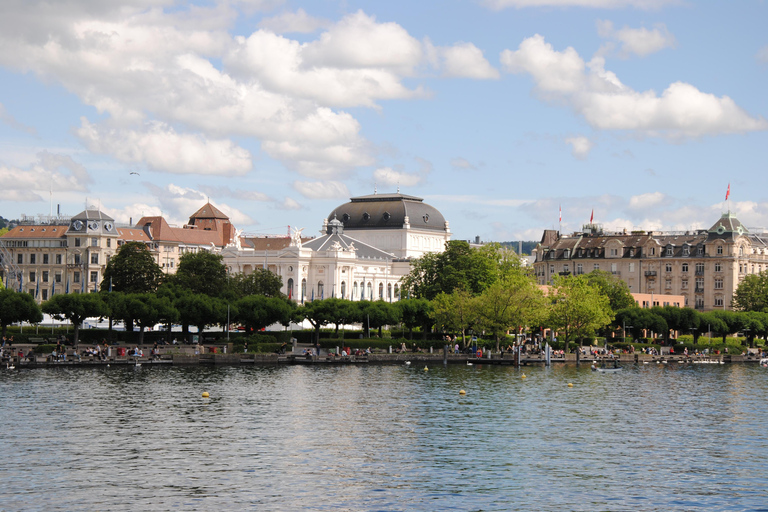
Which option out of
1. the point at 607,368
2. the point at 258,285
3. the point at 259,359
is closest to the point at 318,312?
the point at 259,359

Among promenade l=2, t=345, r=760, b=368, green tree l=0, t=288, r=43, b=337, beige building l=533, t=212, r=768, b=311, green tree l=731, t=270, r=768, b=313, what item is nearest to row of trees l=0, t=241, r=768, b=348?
green tree l=0, t=288, r=43, b=337

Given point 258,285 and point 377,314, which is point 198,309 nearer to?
point 377,314

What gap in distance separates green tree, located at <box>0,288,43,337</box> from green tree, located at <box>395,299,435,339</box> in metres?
46.9

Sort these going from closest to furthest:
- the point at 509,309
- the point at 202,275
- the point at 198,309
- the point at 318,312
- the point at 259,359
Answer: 1. the point at 259,359
2. the point at 198,309
3. the point at 509,309
4. the point at 318,312
5. the point at 202,275

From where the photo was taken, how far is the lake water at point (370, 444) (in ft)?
146

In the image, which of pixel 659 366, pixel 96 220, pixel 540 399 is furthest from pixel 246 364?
pixel 96 220

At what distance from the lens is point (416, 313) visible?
13838 cm

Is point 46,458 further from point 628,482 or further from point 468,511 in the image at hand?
point 628,482

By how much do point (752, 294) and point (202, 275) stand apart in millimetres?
94444

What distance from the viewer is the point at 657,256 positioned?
196 metres

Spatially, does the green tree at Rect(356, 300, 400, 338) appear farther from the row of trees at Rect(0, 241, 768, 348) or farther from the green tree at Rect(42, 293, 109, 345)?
the green tree at Rect(42, 293, 109, 345)

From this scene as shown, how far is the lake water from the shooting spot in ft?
146

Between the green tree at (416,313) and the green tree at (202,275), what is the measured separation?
→ 2309 centimetres

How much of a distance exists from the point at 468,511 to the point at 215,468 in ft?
44.6
